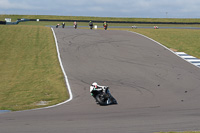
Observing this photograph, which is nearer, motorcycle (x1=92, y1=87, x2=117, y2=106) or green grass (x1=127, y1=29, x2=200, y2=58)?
motorcycle (x1=92, y1=87, x2=117, y2=106)

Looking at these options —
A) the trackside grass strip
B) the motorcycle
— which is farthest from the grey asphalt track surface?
the trackside grass strip

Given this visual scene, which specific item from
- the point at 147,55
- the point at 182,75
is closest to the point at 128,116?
the point at 182,75

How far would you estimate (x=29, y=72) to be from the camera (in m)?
23.3

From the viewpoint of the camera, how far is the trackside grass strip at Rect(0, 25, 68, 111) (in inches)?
639

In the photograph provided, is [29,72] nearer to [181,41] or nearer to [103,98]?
[103,98]

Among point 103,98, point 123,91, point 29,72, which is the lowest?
point 29,72

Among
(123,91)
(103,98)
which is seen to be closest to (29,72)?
(123,91)

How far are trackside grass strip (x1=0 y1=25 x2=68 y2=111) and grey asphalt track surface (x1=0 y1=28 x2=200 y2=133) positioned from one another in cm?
112

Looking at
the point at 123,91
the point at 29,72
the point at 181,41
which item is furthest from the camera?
the point at 181,41

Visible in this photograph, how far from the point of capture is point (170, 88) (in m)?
18.2

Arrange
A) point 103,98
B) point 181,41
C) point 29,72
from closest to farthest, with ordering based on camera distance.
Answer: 1. point 103,98
2. point 29,72
3. point 181,41

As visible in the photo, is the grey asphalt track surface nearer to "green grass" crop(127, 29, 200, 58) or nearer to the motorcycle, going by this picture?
the motorcycle

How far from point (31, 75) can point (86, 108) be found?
33.0 feet

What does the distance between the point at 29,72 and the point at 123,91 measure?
915cm
